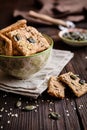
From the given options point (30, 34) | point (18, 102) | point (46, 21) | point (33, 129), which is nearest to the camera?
point (33, 129)

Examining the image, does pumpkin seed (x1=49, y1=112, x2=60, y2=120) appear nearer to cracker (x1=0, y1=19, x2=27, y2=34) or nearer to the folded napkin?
the folded napkin

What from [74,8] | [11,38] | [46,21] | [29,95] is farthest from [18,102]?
[74,8]

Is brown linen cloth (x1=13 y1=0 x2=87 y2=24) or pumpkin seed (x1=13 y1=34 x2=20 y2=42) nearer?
pumpkin seed (x1=13 y1=34 x2=20 y2=42)

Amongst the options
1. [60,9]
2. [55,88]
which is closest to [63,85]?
[55,88]

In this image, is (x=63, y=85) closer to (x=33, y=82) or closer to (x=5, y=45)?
(x=33, y=82)

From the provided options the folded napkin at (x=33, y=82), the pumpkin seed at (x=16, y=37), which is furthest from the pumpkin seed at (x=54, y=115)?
the pumpkin seed at (x=16, y=37)

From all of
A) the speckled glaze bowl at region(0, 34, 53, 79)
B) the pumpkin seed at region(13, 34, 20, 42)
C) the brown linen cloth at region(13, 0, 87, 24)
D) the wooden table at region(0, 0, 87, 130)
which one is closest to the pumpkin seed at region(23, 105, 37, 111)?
the wooden table at region(0, 0, 87, 130)

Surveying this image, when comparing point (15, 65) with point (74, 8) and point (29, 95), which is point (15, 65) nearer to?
point (29, 95)
